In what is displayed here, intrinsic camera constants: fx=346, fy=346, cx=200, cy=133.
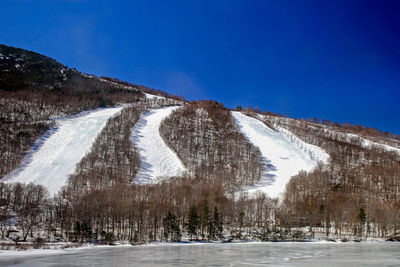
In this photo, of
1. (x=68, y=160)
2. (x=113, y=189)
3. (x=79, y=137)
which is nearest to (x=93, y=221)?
(x=113, y=189)

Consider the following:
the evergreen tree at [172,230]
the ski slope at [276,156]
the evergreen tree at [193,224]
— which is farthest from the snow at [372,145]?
the evergreen tree at [172,230]

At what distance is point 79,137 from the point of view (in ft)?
420

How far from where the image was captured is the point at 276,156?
13700 cm


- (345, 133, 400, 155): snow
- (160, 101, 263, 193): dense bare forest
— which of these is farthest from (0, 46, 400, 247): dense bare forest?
(345, 133, 400, 155): snow

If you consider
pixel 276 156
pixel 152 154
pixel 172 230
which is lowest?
pixel 172 230

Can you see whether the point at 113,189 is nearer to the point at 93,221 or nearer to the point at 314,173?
the point at 93,221

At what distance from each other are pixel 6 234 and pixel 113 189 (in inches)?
1185

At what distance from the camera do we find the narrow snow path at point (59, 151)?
89.9 meters

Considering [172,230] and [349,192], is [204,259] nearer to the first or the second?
[172,230]

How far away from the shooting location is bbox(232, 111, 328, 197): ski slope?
361ft

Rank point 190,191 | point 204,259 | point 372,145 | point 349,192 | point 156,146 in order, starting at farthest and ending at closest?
point 372,145 → point 156,146 → point 349,192 → point 190,191 → point 204,259

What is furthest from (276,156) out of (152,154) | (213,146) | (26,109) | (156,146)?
(26,109)

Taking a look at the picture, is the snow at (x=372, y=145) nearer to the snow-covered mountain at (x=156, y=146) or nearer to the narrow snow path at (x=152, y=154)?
the snow-covered mountain at (x=156, y=146)

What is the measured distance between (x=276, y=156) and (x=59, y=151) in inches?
3146
